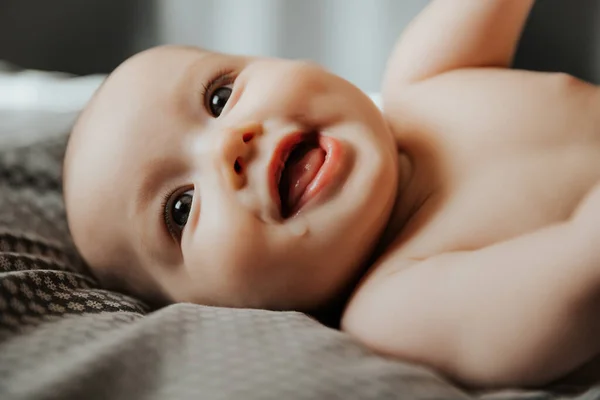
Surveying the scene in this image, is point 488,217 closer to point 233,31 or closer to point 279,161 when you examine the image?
point 279,161

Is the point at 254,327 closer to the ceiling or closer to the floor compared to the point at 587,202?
closer to the floor

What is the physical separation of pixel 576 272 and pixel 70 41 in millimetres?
1323

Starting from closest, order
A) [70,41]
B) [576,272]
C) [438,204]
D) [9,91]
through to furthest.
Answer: [576,272] → [438,204] → [9,91] → [70,41]

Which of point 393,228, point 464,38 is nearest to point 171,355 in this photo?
point 393,228

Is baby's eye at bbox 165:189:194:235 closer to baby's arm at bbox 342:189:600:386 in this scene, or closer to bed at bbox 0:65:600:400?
bed at bbox 0:65:600:400

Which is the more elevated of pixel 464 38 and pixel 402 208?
pixel 464 38

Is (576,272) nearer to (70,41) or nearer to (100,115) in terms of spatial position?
(100,115)

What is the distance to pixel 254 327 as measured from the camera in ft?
2.08

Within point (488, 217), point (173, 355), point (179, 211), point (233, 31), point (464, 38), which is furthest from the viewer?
point (233, 31)

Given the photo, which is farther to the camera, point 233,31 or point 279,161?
point 233,31

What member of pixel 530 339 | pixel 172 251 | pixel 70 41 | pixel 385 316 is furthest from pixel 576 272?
pixel 70 41

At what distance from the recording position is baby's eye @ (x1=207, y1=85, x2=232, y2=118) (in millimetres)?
846

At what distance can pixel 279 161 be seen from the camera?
2.48ft

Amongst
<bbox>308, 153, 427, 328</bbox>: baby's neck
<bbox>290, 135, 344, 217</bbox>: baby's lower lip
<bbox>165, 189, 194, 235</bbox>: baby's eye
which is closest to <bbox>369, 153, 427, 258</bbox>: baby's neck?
<bbox>308, 153, 427, 328</bbox>: baby's neck
